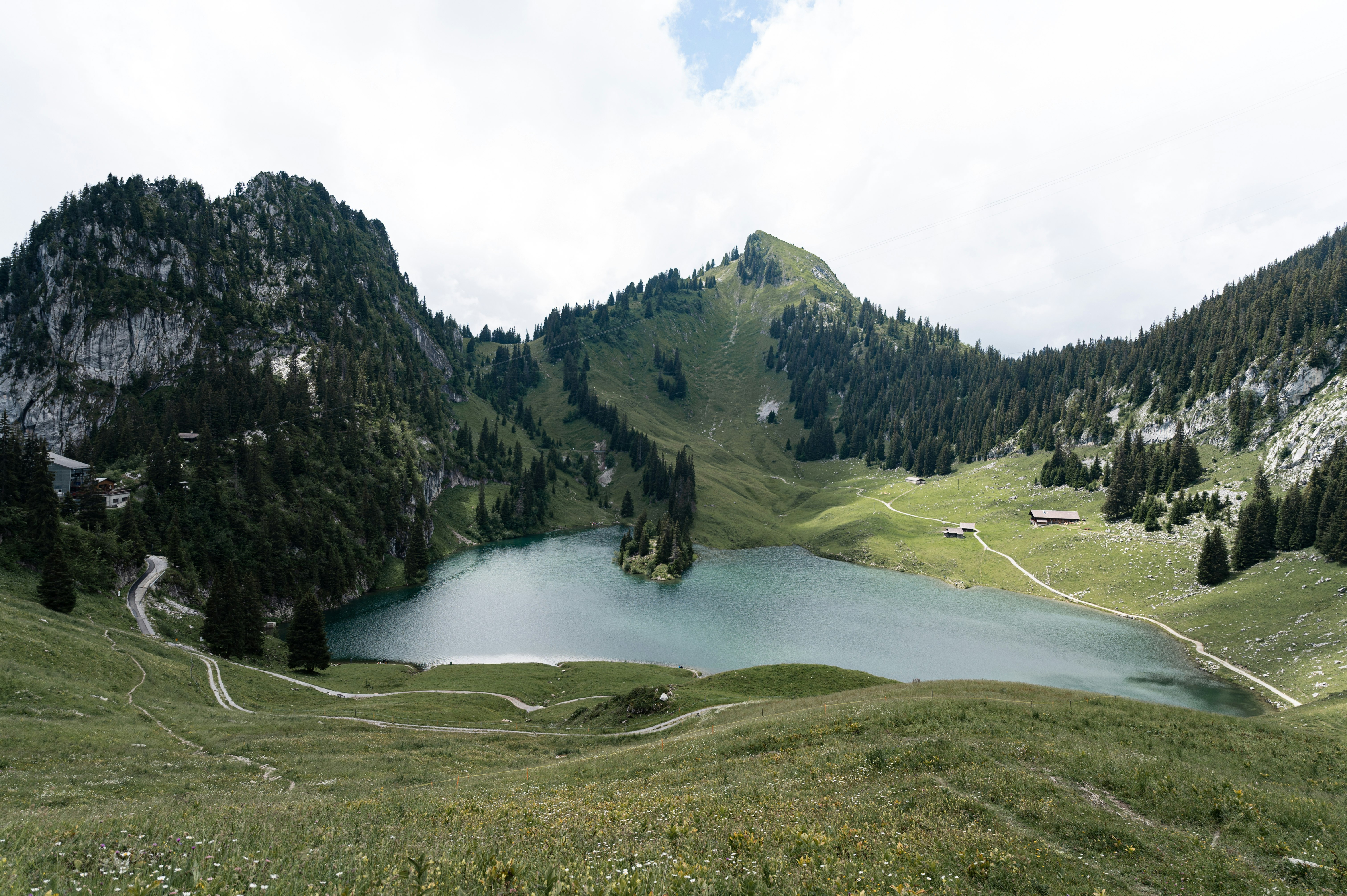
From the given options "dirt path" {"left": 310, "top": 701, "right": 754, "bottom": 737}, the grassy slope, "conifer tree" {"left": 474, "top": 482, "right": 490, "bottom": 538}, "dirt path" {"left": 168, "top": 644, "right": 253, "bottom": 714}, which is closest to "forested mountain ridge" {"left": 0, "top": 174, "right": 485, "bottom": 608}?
"conifer tree" {"left": 474, "top": 482, "right": 490, "bottom": 538}

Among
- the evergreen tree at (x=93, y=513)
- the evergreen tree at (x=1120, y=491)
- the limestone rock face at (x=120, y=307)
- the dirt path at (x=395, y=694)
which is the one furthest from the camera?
the limestone rock face at (x=120, y=307)

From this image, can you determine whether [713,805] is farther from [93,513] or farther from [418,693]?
[93,513]

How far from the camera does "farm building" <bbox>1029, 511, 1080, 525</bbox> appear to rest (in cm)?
13425

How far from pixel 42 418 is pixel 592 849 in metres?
203

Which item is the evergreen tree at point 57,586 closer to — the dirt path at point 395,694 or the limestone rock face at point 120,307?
the dirt path at point 395,694

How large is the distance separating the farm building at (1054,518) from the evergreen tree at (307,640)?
15159cm

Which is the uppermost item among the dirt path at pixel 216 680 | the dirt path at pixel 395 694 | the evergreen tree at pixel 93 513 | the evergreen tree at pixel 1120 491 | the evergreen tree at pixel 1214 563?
the evergreen tree at pixel 1120 491

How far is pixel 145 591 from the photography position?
224 feet

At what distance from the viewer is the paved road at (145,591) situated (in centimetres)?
6072

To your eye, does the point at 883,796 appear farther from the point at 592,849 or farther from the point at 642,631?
the point at 642,631

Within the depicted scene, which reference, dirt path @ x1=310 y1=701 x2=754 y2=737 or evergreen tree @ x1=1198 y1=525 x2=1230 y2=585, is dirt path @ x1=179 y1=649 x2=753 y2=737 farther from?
evergreen tree @ x1=1198 y1=525 x2=1230 y2=585

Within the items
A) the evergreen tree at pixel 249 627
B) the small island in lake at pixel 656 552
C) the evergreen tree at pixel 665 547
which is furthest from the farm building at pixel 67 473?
the evergreen tree at pixel 665 547

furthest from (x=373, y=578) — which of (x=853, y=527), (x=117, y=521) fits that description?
(x=853, y=527)

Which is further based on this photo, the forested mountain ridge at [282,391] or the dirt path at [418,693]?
the forested mountain ridge at [282,391]
